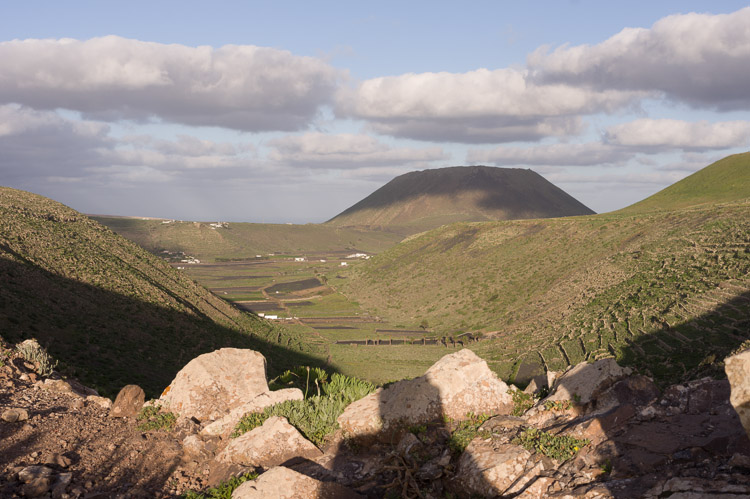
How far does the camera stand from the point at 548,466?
9.12 meters

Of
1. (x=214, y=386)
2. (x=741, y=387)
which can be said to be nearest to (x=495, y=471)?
(x=741, y=387)

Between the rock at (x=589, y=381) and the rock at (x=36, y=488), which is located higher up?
the rock at (x=589, y=381)

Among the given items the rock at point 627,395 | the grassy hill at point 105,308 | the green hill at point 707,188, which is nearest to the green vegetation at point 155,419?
the rock at point 627,395

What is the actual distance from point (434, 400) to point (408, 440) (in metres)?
1.49

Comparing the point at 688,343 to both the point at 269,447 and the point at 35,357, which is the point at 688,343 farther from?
the point at 35,357

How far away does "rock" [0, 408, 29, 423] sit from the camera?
11.8m

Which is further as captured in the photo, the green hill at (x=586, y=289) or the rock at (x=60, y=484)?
the green hill at (x=586, y=289)

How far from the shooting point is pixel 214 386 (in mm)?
14602

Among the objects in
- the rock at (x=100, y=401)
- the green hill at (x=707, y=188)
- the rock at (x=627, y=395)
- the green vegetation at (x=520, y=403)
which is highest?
the green hill at (x=707, y=188)

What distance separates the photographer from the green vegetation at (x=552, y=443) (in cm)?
935

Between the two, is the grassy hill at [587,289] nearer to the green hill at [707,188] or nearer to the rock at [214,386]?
the green hill at [707,188]

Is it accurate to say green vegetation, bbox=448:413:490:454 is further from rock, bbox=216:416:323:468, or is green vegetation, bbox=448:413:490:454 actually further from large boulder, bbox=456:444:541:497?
rock, bbox=216:416:323:468

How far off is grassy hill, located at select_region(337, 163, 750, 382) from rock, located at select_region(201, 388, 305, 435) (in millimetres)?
18886

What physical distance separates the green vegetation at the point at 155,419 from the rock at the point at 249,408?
1273 mm
